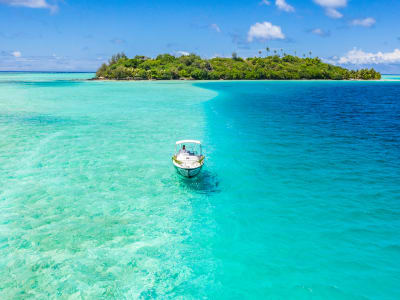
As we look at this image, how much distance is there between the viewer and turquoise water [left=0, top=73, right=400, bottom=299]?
1277cm

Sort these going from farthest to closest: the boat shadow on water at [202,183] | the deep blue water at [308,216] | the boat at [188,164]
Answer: the boat shadow on water at [202,183], the boat at [188,164], the deep blue water at [308,216]

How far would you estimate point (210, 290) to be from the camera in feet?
40.8

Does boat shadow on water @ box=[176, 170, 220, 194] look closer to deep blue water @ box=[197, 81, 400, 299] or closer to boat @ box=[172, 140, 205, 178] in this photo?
deep blue water @ box=[197, 81, 400, 299]

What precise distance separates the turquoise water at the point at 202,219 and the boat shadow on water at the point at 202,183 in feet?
0.64

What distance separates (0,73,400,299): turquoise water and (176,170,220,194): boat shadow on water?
0.20 meters

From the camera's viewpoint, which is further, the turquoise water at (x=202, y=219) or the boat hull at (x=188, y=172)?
the boat hull at (x=188, y=172)

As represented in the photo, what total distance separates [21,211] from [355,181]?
24.5 meters

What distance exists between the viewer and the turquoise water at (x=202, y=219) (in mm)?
12766

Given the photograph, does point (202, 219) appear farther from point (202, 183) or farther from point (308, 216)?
point (308, 216)

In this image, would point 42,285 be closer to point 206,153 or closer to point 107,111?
point 206,153

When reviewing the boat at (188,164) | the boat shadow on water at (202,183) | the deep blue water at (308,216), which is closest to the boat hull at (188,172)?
the boat at (188,164)

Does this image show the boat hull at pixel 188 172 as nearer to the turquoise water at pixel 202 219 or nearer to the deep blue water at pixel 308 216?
the turquoise water at pixel 202 219

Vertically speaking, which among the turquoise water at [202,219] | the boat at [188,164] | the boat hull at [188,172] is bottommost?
the turquoise water at [202,219]

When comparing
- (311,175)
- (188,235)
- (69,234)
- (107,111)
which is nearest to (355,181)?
(311,175)
